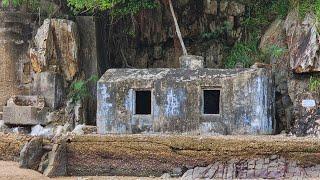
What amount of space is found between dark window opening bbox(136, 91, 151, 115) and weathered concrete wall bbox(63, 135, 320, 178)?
4.94 metres

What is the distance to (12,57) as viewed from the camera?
2189 cm

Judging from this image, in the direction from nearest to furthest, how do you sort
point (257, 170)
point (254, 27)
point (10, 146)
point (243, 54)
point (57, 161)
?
point (257, 170) → point (57, 161) → point (10, 146) → point (243, 54) → point (254, 27)

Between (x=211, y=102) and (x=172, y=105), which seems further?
(x=211, y=102)

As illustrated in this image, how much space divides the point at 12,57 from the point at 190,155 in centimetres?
1100

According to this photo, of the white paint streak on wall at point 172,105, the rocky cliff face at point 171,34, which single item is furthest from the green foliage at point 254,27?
the white paint streak on wall at point 172,105

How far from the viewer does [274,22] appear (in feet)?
73.4

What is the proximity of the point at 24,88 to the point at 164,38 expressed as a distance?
21.8 ft

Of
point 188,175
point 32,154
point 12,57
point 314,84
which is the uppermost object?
point 12,57

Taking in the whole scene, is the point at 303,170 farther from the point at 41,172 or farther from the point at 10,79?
the point at 10,79

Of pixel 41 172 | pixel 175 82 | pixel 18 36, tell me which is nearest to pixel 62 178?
pixel 41 172

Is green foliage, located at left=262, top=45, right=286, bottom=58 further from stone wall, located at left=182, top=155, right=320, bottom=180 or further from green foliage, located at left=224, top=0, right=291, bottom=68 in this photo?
stone wall, located at left=182, top=155, right=320, bottom=180

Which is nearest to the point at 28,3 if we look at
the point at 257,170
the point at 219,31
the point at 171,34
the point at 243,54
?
the point at 171,34

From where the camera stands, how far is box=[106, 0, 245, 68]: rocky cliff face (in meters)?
23.8

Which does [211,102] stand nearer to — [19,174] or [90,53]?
[90,53]
